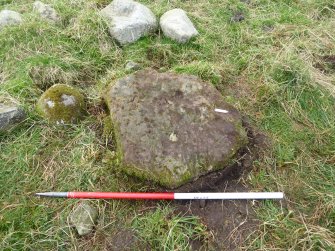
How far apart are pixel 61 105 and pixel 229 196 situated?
5.28ft

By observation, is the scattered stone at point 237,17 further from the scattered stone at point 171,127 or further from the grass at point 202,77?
the scattered stone at point 171,127

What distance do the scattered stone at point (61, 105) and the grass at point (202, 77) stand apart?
0.26 feet

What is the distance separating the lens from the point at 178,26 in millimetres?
3830

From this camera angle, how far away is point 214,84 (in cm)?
345

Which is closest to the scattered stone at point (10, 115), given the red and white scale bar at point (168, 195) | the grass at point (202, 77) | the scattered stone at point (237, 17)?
the grass at point (202, 77)

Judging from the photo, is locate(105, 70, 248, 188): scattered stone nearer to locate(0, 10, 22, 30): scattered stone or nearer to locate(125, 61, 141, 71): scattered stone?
locate(125, 61, 141, 71): scattered stone

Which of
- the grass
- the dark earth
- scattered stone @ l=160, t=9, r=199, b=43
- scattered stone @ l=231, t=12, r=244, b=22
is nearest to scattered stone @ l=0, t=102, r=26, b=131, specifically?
the grass

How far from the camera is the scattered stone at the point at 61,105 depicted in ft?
10.0

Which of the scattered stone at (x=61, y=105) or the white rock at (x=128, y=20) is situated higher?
the white rock at (x=128, y=20)

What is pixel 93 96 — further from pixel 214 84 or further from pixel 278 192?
pixel 278 192

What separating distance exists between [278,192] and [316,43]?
2.03m

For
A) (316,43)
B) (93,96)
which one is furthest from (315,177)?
(93,96)

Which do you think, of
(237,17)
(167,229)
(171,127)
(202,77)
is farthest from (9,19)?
(167,229)

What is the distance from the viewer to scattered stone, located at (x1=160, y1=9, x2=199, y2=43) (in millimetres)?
3812
